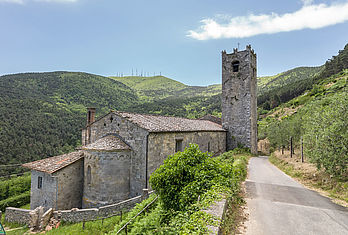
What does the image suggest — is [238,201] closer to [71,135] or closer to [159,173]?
[159,173]

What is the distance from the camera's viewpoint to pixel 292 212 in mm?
6570

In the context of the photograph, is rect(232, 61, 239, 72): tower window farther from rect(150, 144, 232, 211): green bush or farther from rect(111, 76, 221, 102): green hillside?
rect(111, 76, 221, 102): green hillside

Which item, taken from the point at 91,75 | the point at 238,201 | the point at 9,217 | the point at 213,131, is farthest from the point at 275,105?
the point at 91,75

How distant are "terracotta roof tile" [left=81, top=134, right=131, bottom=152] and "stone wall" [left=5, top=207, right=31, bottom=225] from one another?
6681 mm

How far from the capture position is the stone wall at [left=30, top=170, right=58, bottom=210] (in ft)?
43.0

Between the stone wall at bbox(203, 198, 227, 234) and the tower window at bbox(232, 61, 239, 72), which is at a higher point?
the tower window at bbox(232, 61, 239, 72)

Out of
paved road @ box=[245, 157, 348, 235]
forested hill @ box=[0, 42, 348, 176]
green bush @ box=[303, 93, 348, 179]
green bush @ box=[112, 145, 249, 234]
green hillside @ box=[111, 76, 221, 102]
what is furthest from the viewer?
green hillside @ box=[111, 76, 221, 102]

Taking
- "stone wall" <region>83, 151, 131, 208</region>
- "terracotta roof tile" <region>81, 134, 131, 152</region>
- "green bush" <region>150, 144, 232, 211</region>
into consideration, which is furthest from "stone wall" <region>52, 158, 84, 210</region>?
"green bush" <region>150, 144, 232, 211</region>

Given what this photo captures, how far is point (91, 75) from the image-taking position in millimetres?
121000

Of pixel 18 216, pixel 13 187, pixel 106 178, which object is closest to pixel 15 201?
pixel 13 187

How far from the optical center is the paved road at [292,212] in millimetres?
5266

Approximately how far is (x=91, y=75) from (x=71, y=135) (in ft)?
266

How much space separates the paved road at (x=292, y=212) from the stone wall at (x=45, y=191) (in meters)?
13.2

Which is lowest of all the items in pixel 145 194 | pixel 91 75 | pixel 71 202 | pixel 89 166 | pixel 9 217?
pixel 9 217
